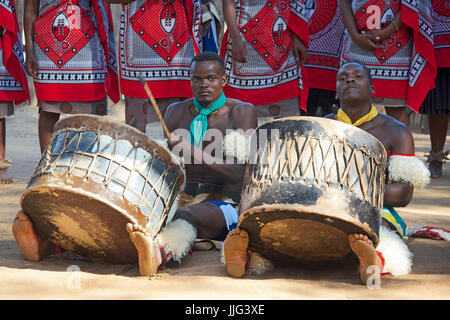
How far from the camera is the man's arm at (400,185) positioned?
318 cm

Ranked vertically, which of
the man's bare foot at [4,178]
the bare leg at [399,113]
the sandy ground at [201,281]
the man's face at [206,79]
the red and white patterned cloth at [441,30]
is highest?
the red and white patterned cloth at [441,30]

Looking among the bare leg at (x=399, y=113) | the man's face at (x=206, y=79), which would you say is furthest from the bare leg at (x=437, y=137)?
the man's face at (x=206, y=79)

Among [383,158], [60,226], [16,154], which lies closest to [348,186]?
[383,158]

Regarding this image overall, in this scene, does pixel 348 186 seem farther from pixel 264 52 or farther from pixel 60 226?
pixel 264 52

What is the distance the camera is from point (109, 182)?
108 inches

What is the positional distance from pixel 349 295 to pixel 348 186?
447 mm

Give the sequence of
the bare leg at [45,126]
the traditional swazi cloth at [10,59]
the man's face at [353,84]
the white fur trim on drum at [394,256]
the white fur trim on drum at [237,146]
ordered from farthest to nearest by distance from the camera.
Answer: the traditional swazi cloth at [10,59]
the bare leg at [45,126]
the man's face at [353,84]
the white fur trim on drum at [237,146]
the white fur trim on drum at [394,256]

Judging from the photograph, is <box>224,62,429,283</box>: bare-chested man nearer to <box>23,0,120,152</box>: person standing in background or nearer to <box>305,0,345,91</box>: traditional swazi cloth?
<box>305,0,345,91</box>: traditional swazi cloth

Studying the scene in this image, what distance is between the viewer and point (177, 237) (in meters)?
3.04

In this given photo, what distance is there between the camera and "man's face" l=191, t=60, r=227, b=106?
361 centimetres

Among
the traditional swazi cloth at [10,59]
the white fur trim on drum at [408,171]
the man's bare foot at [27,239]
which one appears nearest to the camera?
the man's bare foot at [27,239]

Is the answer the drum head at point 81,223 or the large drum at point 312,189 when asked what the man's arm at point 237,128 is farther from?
the drum head at point 81,223

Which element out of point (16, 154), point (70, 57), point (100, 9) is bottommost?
point (16, 154)

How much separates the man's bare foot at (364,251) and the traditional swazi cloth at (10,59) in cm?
365
